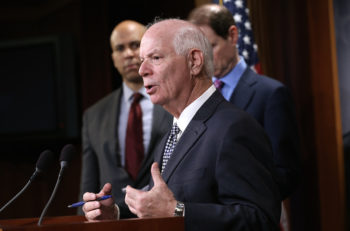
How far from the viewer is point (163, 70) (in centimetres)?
216

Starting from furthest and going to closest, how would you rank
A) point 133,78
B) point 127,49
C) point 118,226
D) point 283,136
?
point 127,49, point 133,78, point 283,136, point 118,226

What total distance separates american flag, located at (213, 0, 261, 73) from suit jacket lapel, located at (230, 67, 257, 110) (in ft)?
2.25

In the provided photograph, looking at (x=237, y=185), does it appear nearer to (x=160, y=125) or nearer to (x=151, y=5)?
(x=160, y=125)

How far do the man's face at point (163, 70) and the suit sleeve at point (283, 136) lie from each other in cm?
88

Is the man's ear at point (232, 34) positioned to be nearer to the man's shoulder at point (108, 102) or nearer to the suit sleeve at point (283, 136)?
the suit sleeve at point (283, 136)

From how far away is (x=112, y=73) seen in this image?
5598 millimetres

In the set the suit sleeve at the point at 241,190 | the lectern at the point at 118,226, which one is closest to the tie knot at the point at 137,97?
the suit sleeve at the point at 241,190

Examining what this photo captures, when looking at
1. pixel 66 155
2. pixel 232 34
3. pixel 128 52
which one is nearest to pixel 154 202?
pixel 66 155

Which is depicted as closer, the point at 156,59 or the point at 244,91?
the point at 156,59

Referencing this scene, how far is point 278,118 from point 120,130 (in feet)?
3.51

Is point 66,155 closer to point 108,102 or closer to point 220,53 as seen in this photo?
point 220,53

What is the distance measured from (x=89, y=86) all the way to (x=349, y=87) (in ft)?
9.49

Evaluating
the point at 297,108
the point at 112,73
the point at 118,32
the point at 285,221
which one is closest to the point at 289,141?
the point at 285,221

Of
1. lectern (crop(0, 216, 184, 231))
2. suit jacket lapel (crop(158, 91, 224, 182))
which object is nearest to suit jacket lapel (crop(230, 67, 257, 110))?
suit jacket lapel (crop(158, 91, 224, 182))
